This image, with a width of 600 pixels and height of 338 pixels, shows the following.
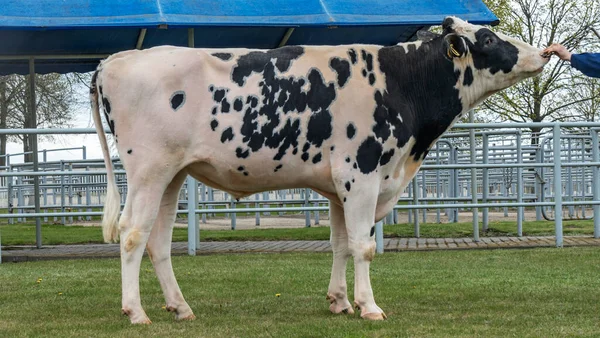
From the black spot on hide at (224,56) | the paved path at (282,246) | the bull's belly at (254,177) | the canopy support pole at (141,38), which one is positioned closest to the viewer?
the bull's belly at (254,177)

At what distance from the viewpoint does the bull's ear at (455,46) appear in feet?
21.0

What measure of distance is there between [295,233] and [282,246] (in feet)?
8.17

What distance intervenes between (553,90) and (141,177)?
97.7ft

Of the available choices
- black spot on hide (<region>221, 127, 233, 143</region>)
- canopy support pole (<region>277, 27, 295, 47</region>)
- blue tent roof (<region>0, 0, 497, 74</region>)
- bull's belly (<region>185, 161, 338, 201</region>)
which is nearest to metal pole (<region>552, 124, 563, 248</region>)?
blue tent roof (<region>0, 0, 497, 74</region>)

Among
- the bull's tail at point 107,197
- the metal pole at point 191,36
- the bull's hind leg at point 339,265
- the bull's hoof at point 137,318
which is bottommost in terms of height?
the bull's hoof at point 137,318

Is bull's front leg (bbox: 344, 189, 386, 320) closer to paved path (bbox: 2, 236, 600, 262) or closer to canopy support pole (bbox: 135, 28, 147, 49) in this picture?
paved path (bbox: 2, 236, 600, 262)

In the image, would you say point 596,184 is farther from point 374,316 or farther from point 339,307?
point 374,316

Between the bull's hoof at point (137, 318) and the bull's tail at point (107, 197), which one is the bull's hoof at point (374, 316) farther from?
the bull's tail at point (107, 197)

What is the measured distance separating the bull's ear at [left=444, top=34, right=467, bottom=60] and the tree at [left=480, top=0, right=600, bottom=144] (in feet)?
89.3

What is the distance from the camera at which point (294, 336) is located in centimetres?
520

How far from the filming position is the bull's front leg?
6.01 meters

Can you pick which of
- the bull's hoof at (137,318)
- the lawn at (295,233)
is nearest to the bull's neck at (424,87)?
the bull's hoof at (137,318)

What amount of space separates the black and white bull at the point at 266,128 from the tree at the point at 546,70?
27.4 meters

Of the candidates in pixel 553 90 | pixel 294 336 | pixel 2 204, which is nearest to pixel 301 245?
pixel 294 336
